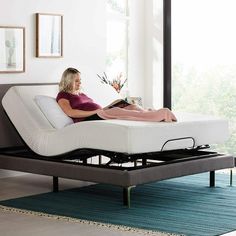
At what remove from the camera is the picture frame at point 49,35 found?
7.93 meters

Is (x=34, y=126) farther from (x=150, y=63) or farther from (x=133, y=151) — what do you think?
(x=150, y=63)

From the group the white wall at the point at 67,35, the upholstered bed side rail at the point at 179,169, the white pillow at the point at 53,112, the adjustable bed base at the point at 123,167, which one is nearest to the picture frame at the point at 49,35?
the white wall at the point at 67,35

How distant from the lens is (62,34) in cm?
822

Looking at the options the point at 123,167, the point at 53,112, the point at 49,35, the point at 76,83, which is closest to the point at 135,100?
the point at 49,35

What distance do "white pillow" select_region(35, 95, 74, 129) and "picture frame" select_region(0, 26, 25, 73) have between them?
0.62 meters

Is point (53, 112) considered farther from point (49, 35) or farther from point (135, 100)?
point (135, 100)

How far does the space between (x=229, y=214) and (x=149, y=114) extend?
136 centimetres

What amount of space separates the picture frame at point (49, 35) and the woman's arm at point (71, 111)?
0.92 metres

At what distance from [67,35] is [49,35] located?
282mm

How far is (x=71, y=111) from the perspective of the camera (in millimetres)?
7180

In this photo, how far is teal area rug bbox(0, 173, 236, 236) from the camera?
18.1 ft

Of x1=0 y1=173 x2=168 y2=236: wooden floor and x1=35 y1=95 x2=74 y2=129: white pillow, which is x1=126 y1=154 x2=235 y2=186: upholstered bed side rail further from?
x1=35 y1=95 x2=74 y2=129: white pillow

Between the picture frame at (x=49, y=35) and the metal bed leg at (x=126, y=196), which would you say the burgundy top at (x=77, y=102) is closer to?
the picture frame at (x=49, y=35)

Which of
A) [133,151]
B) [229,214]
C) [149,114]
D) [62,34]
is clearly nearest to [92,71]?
[62,34]
